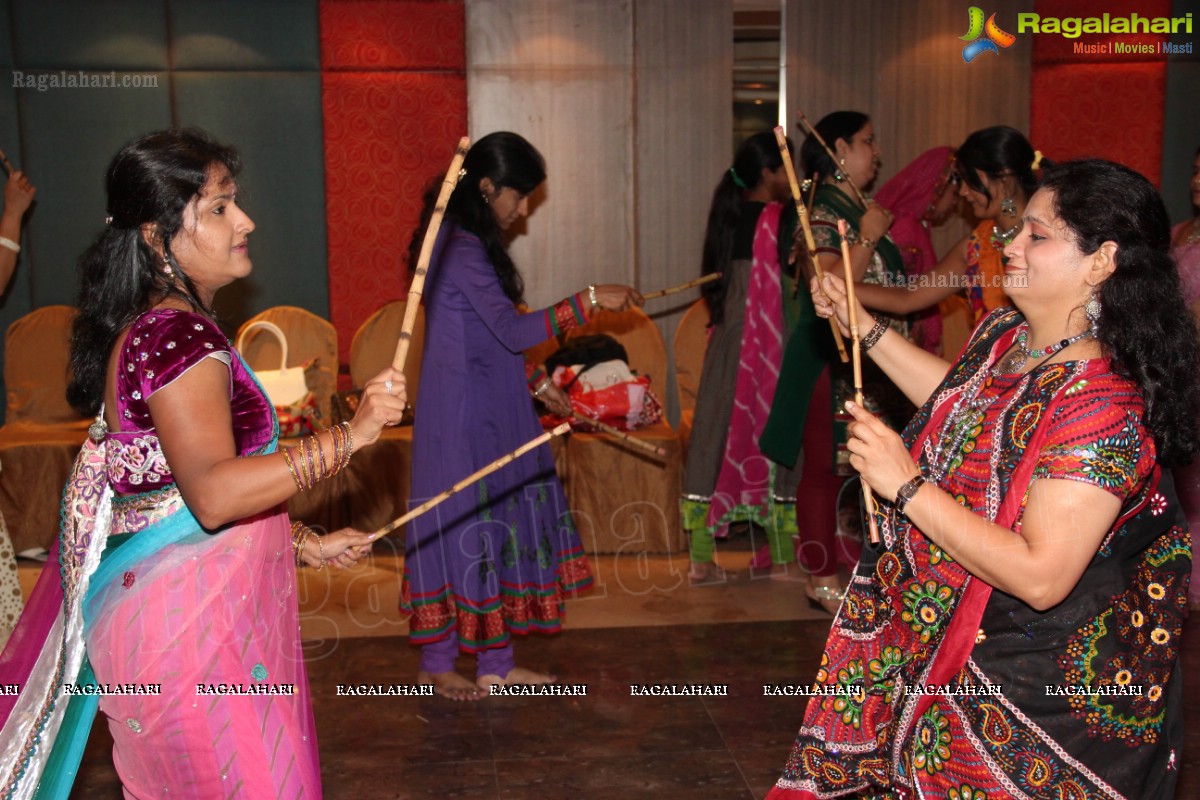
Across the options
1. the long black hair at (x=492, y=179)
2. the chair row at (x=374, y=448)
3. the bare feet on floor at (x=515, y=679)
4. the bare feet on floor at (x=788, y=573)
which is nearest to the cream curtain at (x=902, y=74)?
the chair row at (x=374, y=448)

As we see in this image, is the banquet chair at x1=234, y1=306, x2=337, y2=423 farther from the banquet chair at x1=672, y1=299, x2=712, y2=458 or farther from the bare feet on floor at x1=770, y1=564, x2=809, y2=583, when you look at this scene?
the bare feet on floor at x1=770, y1=564, x2=809, y2=583

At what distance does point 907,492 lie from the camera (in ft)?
5.42

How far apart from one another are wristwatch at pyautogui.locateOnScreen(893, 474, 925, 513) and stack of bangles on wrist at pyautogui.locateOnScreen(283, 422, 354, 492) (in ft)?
2.65

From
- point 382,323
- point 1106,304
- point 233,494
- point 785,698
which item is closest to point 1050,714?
point 1106,304

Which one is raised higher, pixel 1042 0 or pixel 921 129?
pixel 1042 0

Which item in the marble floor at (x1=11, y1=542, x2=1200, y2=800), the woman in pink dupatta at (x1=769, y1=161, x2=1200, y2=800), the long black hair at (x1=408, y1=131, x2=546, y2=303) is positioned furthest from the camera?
the long black hair at (x1=408, y1=131, x2=546, y2=303)

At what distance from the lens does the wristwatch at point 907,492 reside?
5.41ft

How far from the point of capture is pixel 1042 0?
18.1ft

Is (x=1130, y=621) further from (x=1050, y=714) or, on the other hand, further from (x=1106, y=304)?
(x=1106, y=304)

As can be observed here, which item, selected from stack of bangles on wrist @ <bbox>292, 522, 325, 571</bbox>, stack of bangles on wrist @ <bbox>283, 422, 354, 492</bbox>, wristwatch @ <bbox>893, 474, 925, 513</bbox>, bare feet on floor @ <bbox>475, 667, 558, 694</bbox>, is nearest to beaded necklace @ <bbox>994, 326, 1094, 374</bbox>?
wristwatch @ <bbox>893, 474, 925, 513</bbox>

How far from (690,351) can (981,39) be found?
2106 mm

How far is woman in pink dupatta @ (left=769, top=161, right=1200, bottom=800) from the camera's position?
62.1 inches

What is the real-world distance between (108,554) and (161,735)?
0.29 metres

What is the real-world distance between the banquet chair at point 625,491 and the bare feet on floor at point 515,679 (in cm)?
128
